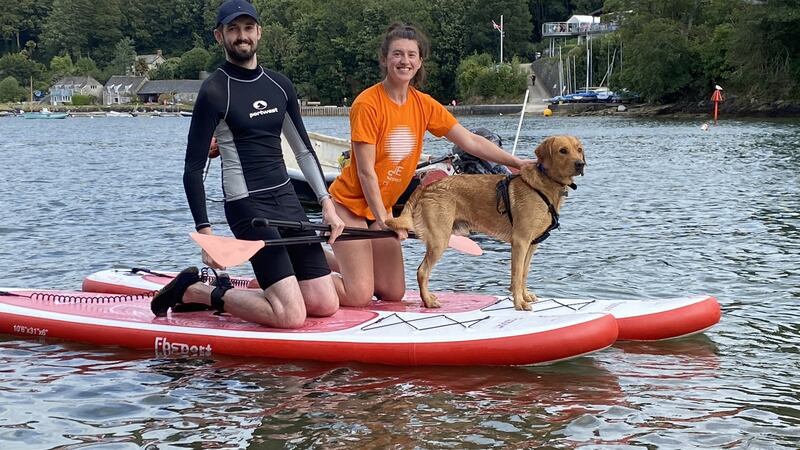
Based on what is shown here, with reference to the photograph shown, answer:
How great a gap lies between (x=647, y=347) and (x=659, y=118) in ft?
240

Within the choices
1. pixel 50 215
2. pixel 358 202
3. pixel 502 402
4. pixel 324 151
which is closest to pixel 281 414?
pixel 502 402

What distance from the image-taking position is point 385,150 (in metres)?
7.94

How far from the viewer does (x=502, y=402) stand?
690 centimetres

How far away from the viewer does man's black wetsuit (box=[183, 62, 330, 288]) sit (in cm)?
739

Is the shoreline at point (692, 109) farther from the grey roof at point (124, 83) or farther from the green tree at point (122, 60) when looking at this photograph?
the green tree at point (122, 60)

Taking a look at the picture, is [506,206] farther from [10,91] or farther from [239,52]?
[10,91]

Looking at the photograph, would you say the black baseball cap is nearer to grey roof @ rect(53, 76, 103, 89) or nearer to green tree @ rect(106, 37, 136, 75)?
grey roof @ rect(53, 76, 103, 89)

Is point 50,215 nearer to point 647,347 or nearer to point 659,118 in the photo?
point 647,347

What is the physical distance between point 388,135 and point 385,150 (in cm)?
13

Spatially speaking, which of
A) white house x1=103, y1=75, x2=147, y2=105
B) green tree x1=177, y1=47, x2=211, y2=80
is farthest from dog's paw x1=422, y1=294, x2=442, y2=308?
green tree x1=177, y1=47, x2=211, y2=80

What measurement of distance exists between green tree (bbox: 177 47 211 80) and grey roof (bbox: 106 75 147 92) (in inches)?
289

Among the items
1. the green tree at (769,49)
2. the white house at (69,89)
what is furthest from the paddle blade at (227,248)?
the white house at (69,89)

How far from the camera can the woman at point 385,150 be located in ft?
25.6

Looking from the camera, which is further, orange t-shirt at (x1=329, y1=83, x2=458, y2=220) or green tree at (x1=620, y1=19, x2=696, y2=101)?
green tree at (x1=620, y1=19, x2=696, y2=101)
